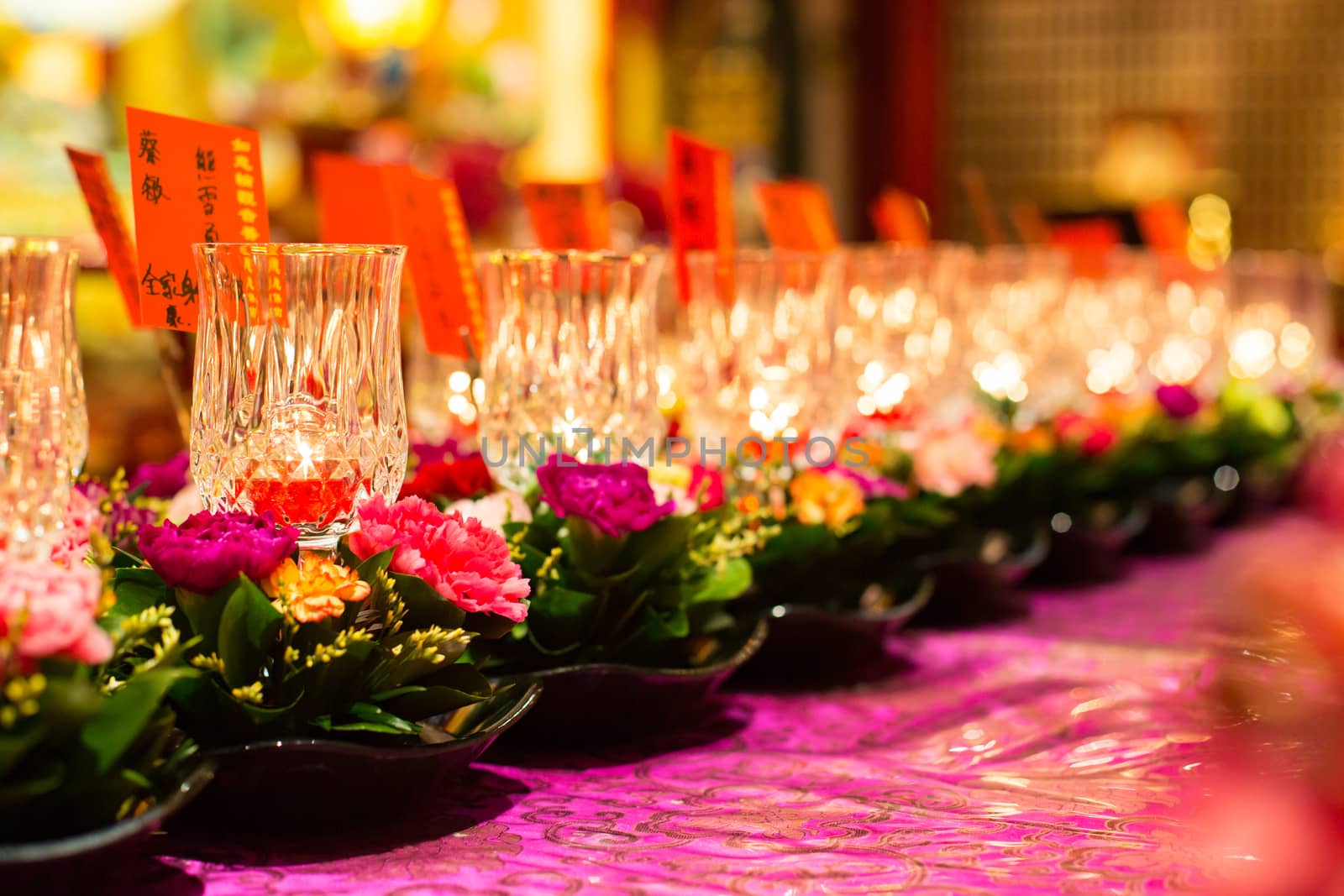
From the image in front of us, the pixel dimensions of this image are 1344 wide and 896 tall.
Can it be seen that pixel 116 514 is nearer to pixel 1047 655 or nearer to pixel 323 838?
pixel 323 838

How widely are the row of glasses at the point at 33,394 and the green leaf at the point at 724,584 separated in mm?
461

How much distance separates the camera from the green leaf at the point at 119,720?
2.47 feet

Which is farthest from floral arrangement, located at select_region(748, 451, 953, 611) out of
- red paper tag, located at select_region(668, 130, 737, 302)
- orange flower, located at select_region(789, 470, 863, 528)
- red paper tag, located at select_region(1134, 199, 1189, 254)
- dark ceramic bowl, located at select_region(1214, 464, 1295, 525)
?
red paper tag, located at select_region(1134, 199, 1189, 254)

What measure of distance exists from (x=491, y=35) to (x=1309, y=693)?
6516mm

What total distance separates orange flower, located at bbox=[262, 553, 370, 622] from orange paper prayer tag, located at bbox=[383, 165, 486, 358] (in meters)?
0.54

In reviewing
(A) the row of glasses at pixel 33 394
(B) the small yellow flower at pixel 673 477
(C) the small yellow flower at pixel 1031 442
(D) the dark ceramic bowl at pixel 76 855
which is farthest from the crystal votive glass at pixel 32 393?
(C) the small yellow flower at pixel 1031 442

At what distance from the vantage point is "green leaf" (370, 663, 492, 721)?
0.94m

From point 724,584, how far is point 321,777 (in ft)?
1.29

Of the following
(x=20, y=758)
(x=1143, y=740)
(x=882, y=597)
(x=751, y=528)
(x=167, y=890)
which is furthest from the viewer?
(x=882, y=597)

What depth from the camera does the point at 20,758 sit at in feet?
2.40

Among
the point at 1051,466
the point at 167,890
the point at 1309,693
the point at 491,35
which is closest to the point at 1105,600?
the point at 1051,466

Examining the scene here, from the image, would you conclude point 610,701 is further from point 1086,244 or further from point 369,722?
point 1086,244

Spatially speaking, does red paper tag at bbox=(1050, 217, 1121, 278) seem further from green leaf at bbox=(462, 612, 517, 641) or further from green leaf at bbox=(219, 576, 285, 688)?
green leaf at bbox=(219, 576, 285, 688)

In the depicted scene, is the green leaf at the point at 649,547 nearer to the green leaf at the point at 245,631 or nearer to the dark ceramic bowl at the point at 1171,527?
the green leaf at the point at 245,631
